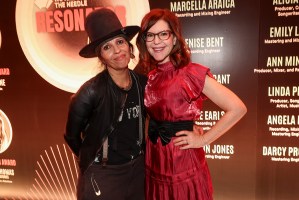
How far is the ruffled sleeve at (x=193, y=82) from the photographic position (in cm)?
154

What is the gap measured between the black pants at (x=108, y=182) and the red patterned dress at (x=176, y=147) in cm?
13

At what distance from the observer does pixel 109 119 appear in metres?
1.59

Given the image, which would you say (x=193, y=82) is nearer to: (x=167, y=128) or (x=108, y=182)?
(x=167, y=128)

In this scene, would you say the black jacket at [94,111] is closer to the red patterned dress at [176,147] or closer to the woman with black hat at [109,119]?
the woman with black hat at [109,119]

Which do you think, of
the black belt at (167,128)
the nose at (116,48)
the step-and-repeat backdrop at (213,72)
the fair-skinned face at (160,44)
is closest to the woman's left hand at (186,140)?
the black belt at (167,128)

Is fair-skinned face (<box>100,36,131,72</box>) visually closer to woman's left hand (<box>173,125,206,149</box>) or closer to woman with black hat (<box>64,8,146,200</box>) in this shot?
woman with black hat (<box>64,8,146,200</box>)

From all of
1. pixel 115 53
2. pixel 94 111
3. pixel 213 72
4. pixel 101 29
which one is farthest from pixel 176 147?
pixel 213 72

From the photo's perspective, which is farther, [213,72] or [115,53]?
[213,72]

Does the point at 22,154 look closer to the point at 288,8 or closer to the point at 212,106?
the point at 212,106

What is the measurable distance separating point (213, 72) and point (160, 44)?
3.45 feet

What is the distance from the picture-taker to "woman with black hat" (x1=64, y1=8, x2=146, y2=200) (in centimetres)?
157

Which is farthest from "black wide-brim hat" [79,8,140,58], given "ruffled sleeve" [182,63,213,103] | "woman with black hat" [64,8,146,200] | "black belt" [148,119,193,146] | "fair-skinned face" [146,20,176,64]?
"black belt" [148,119,193,146]

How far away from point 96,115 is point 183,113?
451mm

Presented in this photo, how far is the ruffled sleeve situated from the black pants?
0.49m
